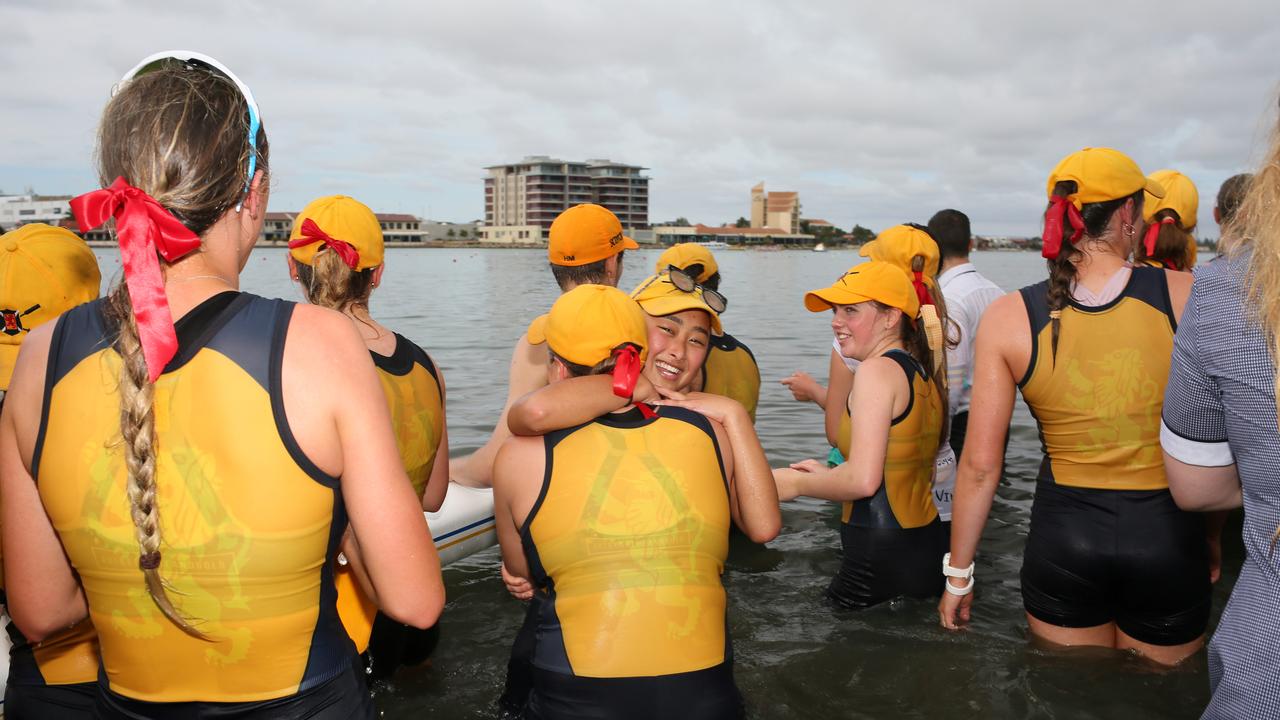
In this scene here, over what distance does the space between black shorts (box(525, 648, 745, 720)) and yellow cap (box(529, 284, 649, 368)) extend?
0.94 m

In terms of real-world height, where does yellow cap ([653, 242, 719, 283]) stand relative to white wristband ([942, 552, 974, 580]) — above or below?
above

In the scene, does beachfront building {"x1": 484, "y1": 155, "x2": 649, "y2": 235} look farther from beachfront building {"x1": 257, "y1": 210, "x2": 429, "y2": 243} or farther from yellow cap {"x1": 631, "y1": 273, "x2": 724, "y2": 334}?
yellow cap {"x1": 631, "y1": 273, "x2": 724, "y2": 334}

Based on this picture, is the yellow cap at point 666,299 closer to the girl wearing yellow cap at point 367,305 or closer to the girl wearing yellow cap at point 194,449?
the girl wearing yellow cap at point 367,305

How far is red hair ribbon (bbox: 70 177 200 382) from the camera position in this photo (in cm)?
157

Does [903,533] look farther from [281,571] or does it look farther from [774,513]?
[281,571]

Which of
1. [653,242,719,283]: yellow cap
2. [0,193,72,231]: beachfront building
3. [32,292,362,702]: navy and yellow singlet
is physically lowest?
[32,292,362,702]: navy and yellow singlet

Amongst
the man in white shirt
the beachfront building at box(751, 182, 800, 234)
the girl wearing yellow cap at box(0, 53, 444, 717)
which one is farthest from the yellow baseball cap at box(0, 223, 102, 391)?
the beachfront building at box(751, 182, 800, 234)

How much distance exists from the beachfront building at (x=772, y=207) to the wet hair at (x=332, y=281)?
163055 millimetres

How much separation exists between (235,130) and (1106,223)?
3007 mm

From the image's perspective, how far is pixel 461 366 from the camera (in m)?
16.3

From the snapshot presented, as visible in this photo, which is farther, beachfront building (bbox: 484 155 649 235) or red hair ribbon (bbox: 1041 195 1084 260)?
beachfront building (bbox: 484 155 649 235)

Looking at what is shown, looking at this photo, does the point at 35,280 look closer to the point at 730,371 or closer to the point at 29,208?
the point at 730,371

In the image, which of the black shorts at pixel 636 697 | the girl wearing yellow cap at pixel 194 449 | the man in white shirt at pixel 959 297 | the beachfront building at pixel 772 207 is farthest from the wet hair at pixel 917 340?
the beachfront building at pixel 772 207

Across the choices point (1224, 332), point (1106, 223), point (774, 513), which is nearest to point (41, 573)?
point (774, 513)
